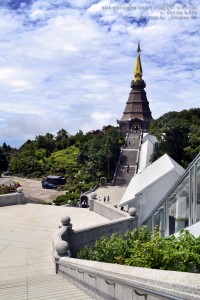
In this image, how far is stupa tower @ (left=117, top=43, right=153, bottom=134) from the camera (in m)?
83.9

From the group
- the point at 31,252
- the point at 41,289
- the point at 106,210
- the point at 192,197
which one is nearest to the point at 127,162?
the point at 106,210

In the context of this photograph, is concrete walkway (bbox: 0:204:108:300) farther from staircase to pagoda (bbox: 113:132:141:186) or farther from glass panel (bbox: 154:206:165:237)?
staircase to pagoda (bbox: 113:132:141:186)

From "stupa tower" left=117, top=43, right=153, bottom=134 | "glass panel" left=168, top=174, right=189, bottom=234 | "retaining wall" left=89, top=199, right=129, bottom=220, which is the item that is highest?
"stupa tower" left=117, top=43, right=153, bottom=134

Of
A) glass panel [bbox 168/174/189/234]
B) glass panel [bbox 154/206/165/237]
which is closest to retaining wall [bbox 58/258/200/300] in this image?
glass panel [bbox 168/174/189/234]

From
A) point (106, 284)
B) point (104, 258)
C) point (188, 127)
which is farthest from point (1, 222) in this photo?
point (188, 127)

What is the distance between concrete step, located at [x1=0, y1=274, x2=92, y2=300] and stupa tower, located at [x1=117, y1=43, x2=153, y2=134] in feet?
250

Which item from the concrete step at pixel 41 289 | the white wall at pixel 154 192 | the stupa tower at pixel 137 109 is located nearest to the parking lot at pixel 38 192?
the white wall at pixel 154 192

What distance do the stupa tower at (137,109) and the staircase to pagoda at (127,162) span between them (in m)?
16.2

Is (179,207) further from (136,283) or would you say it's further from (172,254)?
(136,283)

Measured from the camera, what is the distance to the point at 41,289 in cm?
705

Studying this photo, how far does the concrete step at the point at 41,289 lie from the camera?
6.43 meters

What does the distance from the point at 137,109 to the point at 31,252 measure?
250 feet

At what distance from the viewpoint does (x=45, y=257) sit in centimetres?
1067

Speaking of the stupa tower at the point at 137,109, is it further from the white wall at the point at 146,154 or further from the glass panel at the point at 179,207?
the glass panel at the point at 179,207
